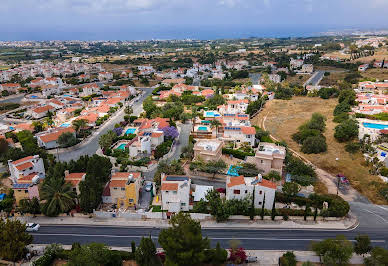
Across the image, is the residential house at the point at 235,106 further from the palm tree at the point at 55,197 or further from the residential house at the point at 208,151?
the palm tree at the point at 55,197

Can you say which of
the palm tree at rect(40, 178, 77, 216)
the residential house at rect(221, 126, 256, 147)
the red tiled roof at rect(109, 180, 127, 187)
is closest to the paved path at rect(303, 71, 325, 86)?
the residential house at rect(221, 126, 256, 147)

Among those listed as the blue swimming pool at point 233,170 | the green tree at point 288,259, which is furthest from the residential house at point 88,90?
the green tree at point 288,259

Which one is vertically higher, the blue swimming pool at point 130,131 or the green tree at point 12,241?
the blue swimming pool at point 130,131

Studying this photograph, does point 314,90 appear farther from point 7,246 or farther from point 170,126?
point 7,246

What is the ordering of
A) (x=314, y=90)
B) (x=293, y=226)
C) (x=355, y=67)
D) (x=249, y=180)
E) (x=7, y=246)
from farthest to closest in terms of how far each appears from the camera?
(x=355, y=67), (x=314, y=90), (x=249, y=180), (x=293, y=226), (x=7, y=246)

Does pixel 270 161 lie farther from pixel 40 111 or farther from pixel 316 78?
pixel 316 78

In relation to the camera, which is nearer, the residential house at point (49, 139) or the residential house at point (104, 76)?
the residential house at point (49, 139)

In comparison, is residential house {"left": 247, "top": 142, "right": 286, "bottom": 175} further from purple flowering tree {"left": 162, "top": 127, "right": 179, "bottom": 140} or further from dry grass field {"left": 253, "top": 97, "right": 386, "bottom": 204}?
purple flowering tree {"left": 162, "top": 127, "right": 179, "bottom": 140}

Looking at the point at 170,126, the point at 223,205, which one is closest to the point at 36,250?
the point at 223,205
